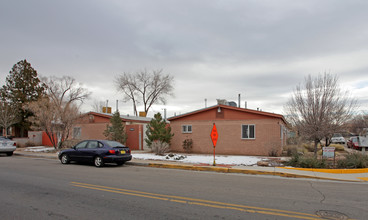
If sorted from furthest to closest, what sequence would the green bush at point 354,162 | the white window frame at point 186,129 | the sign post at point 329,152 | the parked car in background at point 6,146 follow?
the white window frame at point 186,129, the parked car in background at point 6,146, the sign post at point 329,152, the green bush at point 354,162

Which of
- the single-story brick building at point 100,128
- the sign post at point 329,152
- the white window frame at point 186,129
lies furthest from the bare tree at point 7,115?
the sign post at point 329,152

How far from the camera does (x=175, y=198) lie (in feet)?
22.3

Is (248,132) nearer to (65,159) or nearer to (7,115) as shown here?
(65,159)

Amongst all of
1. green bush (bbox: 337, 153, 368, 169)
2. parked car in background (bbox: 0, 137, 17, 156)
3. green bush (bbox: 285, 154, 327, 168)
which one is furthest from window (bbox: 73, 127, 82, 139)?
green bush (bbox: 337, 153, 368, 169)

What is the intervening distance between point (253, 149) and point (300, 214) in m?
13.3

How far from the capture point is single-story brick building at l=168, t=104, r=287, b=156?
18219 mm

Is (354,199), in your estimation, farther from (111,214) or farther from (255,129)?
A: (255,129)

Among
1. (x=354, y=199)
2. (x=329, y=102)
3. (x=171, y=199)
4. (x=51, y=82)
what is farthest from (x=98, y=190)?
(x=51, y=82)

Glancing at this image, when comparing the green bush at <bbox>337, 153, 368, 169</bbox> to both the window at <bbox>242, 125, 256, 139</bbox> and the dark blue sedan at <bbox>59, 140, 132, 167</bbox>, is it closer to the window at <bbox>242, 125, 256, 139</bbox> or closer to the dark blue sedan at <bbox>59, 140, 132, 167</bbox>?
the window at <bbox>242, 125, 256, 139</bbox>

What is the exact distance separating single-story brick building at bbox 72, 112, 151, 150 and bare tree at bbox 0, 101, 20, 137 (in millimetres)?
10524

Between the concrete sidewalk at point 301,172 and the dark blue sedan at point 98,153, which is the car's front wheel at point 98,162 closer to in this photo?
the dark blue sedan at point 98,153

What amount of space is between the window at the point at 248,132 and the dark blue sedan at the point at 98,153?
8641 mm

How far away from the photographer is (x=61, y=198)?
22.4 ft

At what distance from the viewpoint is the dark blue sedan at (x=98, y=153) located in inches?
528
